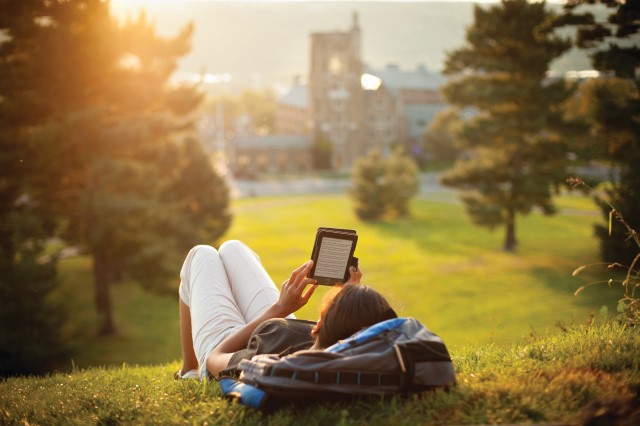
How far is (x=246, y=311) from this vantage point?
3.93 meters

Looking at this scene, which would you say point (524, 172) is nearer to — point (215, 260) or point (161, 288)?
point (161, 288)

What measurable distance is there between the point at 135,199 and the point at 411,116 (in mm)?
51981

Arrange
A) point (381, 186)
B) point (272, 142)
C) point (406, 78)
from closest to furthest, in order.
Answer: point (381, 186), point (272, 142), point (406, 78)

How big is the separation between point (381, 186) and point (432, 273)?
14.5m

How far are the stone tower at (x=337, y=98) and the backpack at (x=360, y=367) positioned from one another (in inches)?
2338

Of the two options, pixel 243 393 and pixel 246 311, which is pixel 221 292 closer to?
pixel 246 311

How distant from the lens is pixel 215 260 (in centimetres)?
396

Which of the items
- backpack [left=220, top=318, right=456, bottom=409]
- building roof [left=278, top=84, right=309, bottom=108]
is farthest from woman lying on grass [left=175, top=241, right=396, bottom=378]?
building roof [left=278, top=84, right=309, bottom=108]

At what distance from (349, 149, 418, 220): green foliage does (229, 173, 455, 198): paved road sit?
709cm

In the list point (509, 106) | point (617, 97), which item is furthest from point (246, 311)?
point (509, 106)

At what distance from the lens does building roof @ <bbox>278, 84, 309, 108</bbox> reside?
73162mm

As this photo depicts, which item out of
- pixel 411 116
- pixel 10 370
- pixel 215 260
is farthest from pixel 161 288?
pixel 411 116

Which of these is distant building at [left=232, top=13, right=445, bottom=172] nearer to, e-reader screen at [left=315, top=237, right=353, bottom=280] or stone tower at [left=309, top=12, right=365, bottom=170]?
stone tower at [left=309, top=12, right=365, bottom=170]

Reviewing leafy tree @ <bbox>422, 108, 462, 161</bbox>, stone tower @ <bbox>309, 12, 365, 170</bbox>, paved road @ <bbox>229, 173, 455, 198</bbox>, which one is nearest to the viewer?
paved road @ <bbox>229, 173, 455, 198</bbox>
